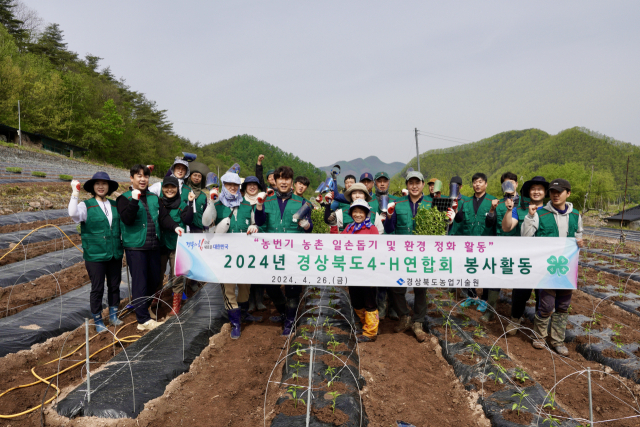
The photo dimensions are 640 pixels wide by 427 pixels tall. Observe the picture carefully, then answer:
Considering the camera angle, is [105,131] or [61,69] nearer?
[105,131]

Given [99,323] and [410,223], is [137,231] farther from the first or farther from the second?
[410,223]

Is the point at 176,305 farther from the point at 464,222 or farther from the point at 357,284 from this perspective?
the point at 464,222

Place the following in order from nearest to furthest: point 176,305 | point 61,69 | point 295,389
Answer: point 295,389, point 176,305, point 61,69

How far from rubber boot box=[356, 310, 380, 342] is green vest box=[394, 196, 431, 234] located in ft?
4.41

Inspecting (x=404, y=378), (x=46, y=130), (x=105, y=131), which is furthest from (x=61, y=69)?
(x=404, y=378)

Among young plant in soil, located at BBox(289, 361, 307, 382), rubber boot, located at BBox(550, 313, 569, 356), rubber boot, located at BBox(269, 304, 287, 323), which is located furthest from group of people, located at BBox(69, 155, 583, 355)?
young plant in soil, located at BBox(289, 361, 307, 382)

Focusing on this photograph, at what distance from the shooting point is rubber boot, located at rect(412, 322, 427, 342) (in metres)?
5.27

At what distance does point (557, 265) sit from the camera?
4.81 metres

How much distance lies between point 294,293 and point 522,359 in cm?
340

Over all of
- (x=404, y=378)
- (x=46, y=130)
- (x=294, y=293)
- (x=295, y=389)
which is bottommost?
(x=404, y=378)

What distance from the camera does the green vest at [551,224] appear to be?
491 centimetres

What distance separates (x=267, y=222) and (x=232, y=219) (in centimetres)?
54

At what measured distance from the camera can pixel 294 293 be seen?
5117 mm

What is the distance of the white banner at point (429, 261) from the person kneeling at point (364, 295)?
150 mm
